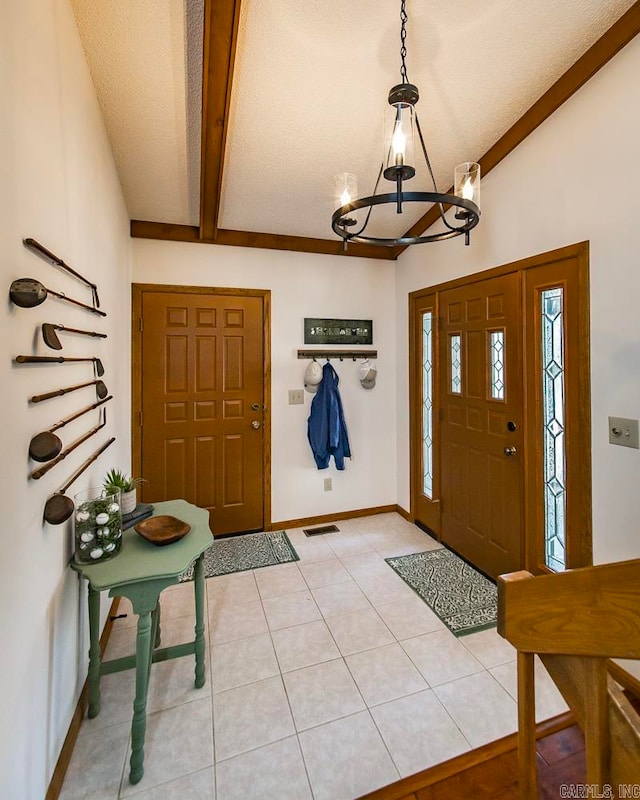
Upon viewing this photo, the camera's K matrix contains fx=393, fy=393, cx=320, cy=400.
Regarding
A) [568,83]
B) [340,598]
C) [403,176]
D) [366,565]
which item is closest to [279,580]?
[340,598]

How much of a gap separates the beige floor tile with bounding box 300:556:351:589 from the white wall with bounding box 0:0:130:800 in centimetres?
135

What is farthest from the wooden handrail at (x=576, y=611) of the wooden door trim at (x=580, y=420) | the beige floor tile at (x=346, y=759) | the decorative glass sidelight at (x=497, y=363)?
the decorative glass sidelight at (x=497, y=363)

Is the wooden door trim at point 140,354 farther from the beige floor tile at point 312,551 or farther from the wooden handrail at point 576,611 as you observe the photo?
the wooden handrail at point 576,611

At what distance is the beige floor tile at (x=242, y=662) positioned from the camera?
5.89 ft

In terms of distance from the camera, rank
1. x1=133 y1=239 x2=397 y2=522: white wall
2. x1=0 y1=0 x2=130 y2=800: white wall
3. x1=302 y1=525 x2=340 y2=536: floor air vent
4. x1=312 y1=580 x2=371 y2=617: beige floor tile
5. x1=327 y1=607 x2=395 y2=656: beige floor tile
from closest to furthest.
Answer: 1. x1=0 y1=0 x2=130 y2=800: white wall
2. x1=327 y1=607 x2=395 y2=656: beige floor tile
3. x1=312 y1=580 x2=371 y2=617: beige floor tile
4. x1=133 y1=239 x2=397 y2=522: white wall
5. x1=302 y1=525 x2=340 y2=536: floor air vent

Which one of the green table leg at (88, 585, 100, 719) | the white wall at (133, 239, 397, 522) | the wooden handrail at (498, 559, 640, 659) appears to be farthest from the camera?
the white wall at (133, 239, 397, 522)

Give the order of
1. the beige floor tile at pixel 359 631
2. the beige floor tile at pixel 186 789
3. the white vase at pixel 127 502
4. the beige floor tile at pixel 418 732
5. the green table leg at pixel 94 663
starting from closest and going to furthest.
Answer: the beige floor tile at pixel 186 789
the beige floor tile at pixel 418 732
the green table leg at pixel 94 663
the white vase at pixel 127 502
the beige floor tile at pixel 359 631

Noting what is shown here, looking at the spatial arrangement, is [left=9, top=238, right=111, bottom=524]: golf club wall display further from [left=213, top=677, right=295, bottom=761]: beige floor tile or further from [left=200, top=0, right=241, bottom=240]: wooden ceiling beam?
[left=200, top=0, right=241, bottom=240]: wooden ceiling beam

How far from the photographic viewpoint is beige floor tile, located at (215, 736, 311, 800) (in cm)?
131

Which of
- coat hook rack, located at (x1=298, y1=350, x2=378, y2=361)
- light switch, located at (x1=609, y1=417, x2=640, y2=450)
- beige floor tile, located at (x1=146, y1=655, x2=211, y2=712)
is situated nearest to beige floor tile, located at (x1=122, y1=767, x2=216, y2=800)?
beige floor tile, located at (x1=146, y1=655, x2=211, y2=712)

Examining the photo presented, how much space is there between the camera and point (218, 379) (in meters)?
3.19

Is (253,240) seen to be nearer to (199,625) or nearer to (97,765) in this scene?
(199,625)

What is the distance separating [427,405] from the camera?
10.9 ft

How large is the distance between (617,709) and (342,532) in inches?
107
